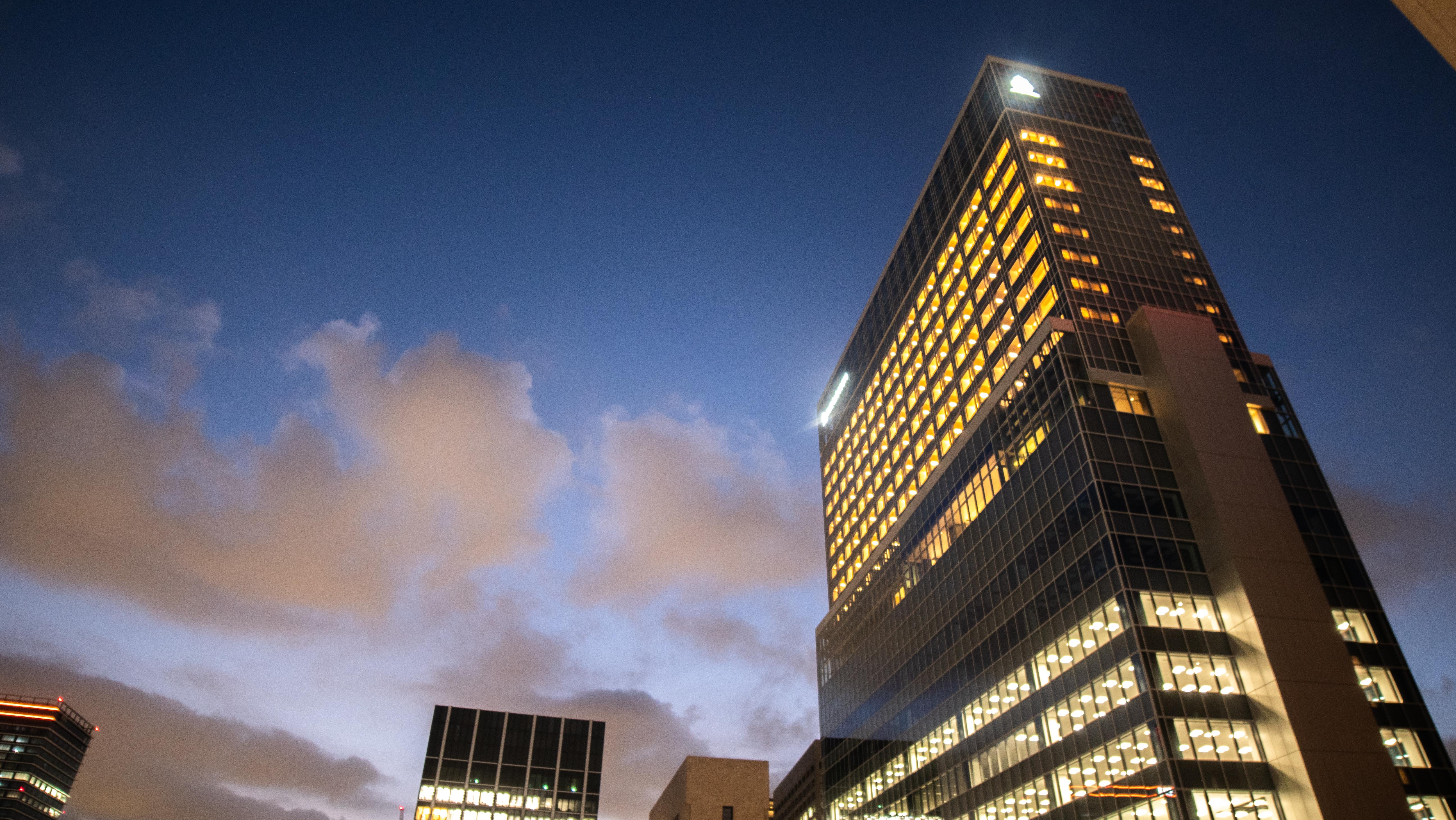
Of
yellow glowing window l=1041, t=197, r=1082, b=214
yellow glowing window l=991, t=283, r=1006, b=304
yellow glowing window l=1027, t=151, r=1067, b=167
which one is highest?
yellow glowing window l=1027, t=151, r=1067, b=167

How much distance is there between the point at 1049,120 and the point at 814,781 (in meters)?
101

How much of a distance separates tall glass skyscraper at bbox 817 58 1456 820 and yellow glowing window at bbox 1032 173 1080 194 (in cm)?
28

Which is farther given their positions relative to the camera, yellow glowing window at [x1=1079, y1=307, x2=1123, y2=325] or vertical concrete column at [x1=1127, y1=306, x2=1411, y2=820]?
yellow glowing window at [x1=1079, y1=307, x2=1123, y2=325]

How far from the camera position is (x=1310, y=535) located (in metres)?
63.0

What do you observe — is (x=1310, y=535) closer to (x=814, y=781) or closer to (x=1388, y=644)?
(x=1388, y=644)

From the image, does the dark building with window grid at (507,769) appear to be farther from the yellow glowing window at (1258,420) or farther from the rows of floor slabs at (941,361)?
the yellow glowing window at (1258,420)

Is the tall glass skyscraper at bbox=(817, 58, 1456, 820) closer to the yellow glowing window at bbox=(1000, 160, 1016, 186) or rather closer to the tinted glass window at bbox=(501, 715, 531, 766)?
the yellow glowing window at bbox=(1000, 160, 1016, 186)

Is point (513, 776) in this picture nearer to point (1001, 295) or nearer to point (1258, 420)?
point (1001, 295)

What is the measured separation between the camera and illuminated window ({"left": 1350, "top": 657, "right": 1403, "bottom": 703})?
56281mm

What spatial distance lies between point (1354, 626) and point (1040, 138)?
186ft

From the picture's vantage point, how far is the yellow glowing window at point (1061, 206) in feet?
278

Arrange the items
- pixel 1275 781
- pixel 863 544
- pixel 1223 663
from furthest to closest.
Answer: pixel 863 544 < pixel 1223 663 < pixel 1275 781

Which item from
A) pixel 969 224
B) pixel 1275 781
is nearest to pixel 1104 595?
pixel 1275 781

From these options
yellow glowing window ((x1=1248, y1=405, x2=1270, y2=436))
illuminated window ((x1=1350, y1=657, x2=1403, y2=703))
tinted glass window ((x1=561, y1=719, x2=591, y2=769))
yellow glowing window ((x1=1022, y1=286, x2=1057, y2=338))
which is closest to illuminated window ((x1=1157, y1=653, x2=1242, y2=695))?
illuminated window ((x1=1350, y1=657, x2=1403, y2=703))
